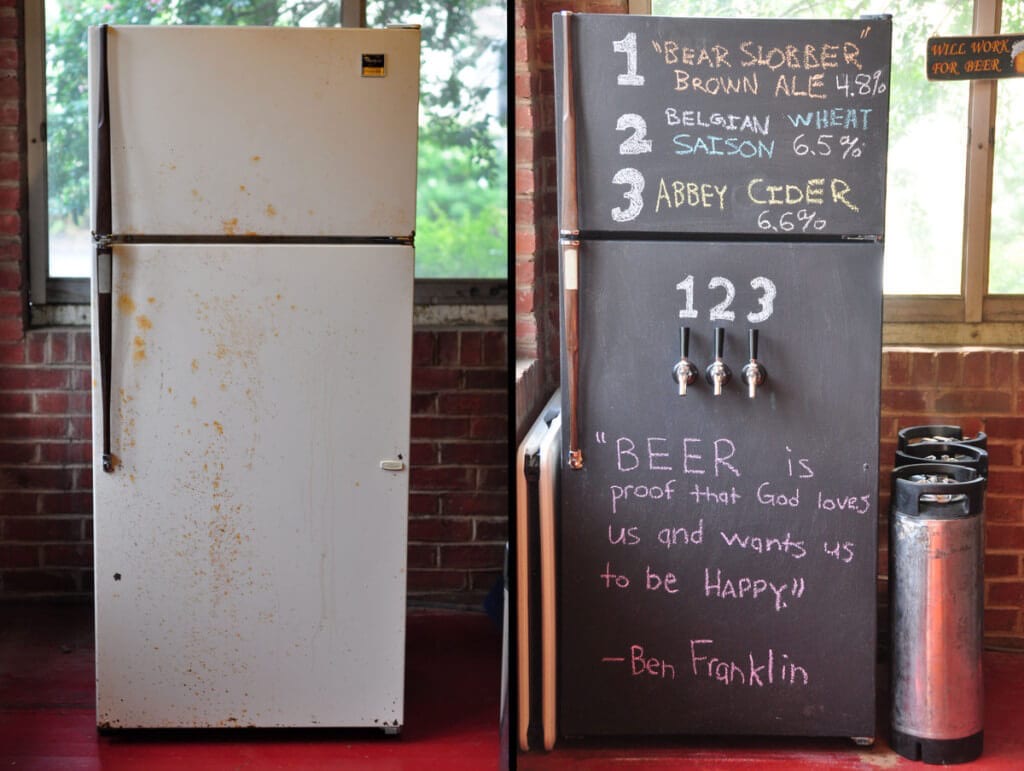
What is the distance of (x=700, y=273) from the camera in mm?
2479

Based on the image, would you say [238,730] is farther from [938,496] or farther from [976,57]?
[976,57]

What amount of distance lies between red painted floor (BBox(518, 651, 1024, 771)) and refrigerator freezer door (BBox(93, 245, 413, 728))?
47 centimetres

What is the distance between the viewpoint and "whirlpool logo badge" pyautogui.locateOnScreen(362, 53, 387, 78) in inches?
99.7

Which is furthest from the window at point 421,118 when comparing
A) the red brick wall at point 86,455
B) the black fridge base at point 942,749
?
the black fridge base at point 942,749

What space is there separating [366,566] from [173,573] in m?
0.46

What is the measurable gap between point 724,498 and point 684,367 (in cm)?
33

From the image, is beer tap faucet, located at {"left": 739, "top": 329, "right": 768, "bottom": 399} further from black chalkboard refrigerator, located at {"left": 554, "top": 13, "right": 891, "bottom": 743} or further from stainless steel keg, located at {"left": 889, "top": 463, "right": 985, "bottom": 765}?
stainless steel keg, located at {"left": 889, "top": 463, "right": 985, "bottom": 765}

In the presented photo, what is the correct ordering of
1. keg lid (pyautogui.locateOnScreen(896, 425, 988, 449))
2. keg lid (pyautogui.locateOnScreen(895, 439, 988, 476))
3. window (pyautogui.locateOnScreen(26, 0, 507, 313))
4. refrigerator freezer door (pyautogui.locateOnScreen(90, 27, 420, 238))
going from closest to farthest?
refrigerator freezer door (pyautogui.locateOnScreen(90, 27, 420, 238))
keg lid (pyautogui.locateOnScreen(895, 439, 988, 476))
keg lid (pyautogui.locateOnScreen(896, 425, 988, 449))
window (pyautogui.locateOnScreen(26, 0, 507, 313))

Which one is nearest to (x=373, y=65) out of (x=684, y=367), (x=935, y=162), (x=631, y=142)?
(x=631, y=142)

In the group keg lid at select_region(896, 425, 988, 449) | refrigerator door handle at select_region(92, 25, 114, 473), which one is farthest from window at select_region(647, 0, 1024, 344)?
refrigerator door handle at select_region(92, 25, 114, 473)

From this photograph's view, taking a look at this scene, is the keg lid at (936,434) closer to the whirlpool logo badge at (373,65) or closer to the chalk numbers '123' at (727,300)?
the chalk numbers '123' at (727,300)

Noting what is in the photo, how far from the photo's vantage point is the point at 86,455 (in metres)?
3.39

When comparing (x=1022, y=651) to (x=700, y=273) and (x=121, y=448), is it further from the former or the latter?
(x=121, y=448)

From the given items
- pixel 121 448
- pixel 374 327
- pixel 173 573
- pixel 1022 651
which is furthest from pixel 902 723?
pixel 121 448
